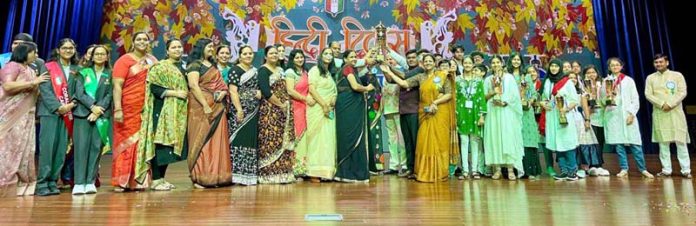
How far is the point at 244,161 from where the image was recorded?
356 centimetres

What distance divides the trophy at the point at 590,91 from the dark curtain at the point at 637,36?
320cm

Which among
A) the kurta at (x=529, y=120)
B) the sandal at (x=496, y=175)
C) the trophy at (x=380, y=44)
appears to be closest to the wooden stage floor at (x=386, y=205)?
the sandal at (x=496, y=175)

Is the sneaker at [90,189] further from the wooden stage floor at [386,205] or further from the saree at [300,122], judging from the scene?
the saree at [300,122]

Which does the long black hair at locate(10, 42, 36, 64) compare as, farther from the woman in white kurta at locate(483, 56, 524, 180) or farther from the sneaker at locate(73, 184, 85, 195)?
the woman in white kurta at locate(483, 56, 524, 180)

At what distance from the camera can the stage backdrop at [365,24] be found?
6762 mm

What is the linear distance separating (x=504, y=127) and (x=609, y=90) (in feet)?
4.07

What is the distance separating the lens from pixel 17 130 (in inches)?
119

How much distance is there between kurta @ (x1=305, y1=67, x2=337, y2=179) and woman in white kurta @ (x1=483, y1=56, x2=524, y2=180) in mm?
1390

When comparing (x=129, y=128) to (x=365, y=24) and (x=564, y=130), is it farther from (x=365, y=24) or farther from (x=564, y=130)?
(x=365, y=24)

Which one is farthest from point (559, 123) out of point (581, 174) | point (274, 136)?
point (274, 136)

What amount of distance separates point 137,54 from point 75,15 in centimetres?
418

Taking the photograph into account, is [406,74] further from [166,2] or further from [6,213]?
[166,2]

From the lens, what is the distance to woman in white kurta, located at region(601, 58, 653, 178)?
4250mm

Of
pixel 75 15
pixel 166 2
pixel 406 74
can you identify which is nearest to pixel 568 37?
pixel 406 74
